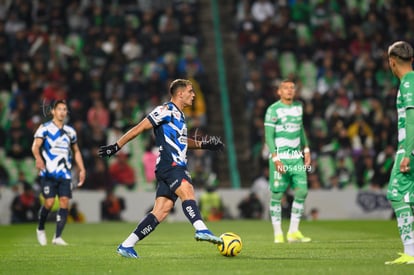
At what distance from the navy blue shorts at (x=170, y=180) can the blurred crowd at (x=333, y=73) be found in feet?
47.2

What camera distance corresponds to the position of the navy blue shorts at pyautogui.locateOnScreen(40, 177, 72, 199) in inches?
654

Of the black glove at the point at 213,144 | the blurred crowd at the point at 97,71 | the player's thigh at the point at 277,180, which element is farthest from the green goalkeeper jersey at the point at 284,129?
the blurred crowd at the point at 97,71

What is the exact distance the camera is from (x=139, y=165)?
88.4 ft

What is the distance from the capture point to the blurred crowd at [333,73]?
27062mm

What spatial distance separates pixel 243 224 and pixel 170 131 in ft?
35.5

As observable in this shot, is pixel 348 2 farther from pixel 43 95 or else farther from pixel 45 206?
pixel 45 206

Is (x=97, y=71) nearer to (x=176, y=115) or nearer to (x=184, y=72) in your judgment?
(x=184, y=72)

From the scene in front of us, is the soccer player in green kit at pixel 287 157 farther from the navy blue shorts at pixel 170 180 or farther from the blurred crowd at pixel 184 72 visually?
the blurred crowd at pixel 184 72

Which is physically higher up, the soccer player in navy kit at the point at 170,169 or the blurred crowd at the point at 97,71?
the blurred crowd at the point at 97,71

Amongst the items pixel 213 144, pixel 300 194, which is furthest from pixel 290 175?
pixel 213 144

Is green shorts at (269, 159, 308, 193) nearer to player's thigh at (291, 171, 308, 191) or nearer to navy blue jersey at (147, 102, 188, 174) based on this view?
player's thigh at (291, 171, 308, 191)

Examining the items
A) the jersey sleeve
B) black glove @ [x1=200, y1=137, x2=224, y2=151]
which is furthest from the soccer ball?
the jersey sleeve

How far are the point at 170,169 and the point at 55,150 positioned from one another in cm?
508

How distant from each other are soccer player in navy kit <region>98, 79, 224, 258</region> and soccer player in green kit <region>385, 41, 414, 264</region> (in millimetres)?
2283
